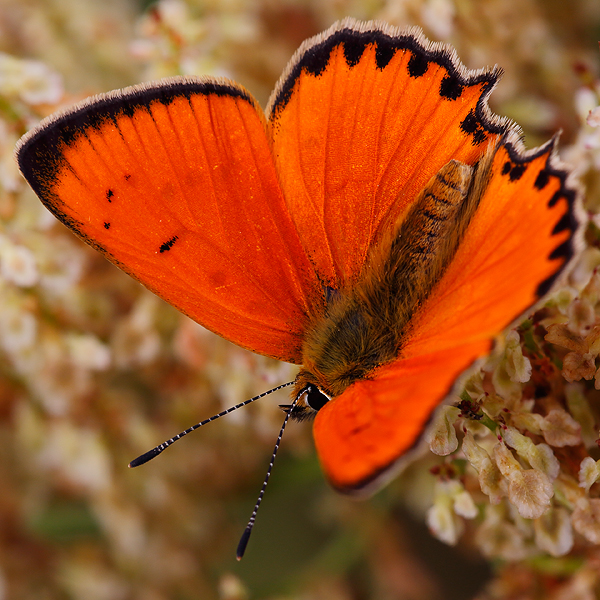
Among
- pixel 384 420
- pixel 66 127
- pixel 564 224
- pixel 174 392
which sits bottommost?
pixel 384 420

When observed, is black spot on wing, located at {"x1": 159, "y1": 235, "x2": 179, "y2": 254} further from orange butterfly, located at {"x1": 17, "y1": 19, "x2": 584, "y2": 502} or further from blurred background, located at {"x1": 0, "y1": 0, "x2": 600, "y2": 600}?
blurred background, located at {"x1": 0, "y1": 0, "x2": 600, "y2": 600}

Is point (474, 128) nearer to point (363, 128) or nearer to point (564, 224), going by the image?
point (363, 128)

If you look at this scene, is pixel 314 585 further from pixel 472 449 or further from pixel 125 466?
pixel 472 449

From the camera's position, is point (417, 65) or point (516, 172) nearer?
point (516, 172)

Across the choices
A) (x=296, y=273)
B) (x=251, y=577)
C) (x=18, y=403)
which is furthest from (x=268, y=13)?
(x=251, y=577)

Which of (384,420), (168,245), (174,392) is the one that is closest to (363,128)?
(168,245)
